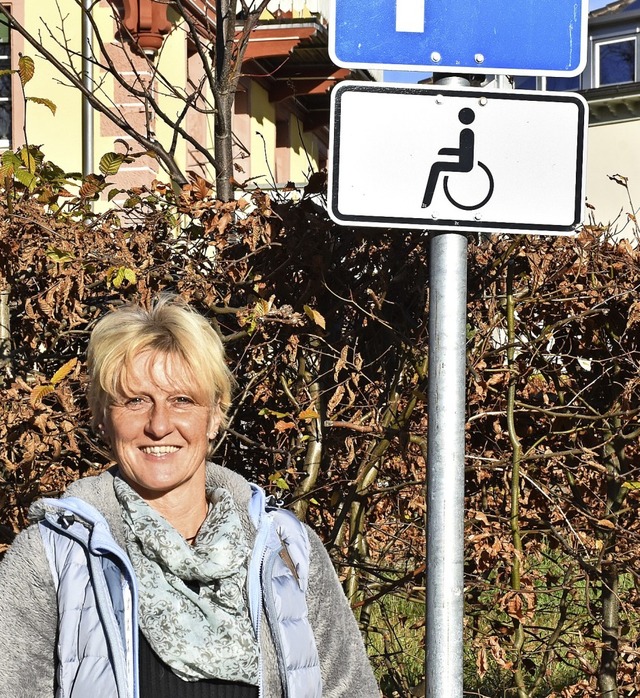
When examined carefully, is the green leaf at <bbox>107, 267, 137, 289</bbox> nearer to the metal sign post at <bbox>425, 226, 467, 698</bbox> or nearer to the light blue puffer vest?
the light blue puffer vest

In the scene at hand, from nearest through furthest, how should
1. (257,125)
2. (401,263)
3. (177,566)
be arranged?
(177,566)
(401,263)
(257,125)

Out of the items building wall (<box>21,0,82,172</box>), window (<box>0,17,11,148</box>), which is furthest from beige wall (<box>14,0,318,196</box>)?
window (<box>0,17,11,148</box>)

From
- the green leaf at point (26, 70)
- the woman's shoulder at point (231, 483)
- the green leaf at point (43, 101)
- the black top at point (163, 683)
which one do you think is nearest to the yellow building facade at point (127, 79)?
the green leaf at point (43, 101)

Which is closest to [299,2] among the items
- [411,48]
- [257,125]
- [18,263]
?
[257,125]

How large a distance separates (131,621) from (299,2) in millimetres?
14256

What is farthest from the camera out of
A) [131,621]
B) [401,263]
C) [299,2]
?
[299,2]

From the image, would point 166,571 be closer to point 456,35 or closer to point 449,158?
point 449,158

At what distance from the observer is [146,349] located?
289 cm

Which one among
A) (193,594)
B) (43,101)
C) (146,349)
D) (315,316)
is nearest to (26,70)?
(43,101)

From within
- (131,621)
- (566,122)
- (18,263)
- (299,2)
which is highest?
(299,2)

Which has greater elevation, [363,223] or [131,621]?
[363,223]

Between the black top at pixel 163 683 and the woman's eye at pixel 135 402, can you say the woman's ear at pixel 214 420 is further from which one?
the black top at pixel 163 683

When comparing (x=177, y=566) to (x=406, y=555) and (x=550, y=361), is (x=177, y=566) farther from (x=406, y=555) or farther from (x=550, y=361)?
(x=550, y=361)

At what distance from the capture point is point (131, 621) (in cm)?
250
